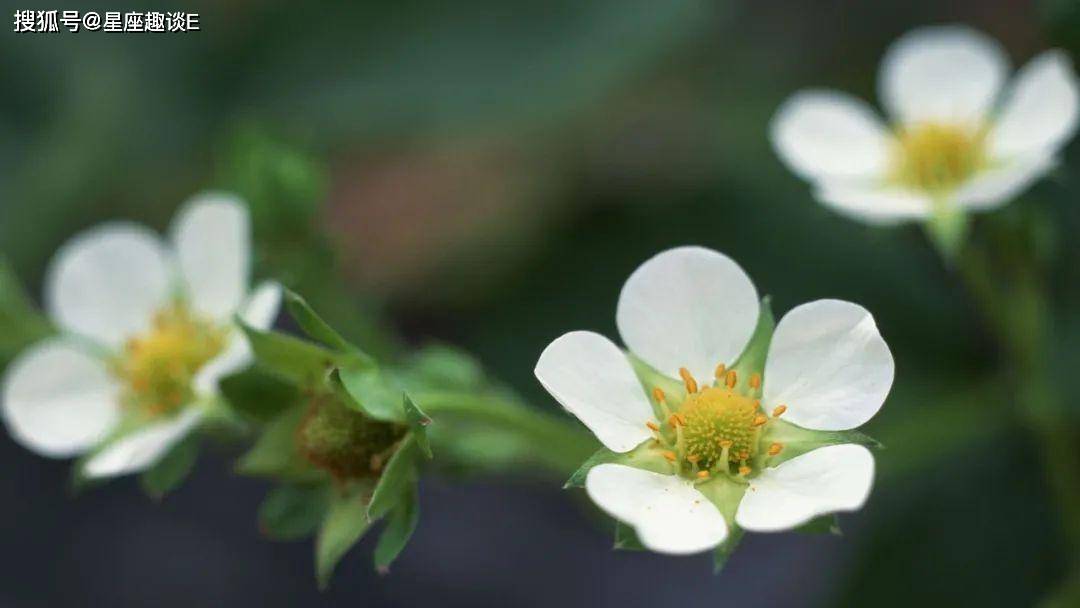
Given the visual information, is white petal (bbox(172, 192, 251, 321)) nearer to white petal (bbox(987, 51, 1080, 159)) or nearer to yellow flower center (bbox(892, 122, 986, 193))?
yellow flower center (bbox(892, 122, 986, 193))

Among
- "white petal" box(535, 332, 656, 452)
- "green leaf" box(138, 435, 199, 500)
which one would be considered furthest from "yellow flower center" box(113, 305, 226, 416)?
"white petal" box(535, 332, 656, 452)

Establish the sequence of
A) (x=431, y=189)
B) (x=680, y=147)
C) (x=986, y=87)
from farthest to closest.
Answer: (x=431, y=189), (x=680, y=147), (x=986, y=87)

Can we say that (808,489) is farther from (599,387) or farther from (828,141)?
(828,141)

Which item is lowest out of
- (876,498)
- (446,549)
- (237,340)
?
(446,549)

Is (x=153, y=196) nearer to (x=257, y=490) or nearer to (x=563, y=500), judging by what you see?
(x=257, y=490)

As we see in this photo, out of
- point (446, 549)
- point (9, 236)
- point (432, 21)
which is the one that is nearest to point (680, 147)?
point (432, 21)

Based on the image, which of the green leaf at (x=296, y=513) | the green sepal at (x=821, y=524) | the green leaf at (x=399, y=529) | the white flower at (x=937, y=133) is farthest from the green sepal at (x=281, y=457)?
the white flower at (x=937, y=133)

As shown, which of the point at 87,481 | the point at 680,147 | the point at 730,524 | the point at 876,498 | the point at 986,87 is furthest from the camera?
the point at 680,147

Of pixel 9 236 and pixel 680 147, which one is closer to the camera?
pixel 9 236
